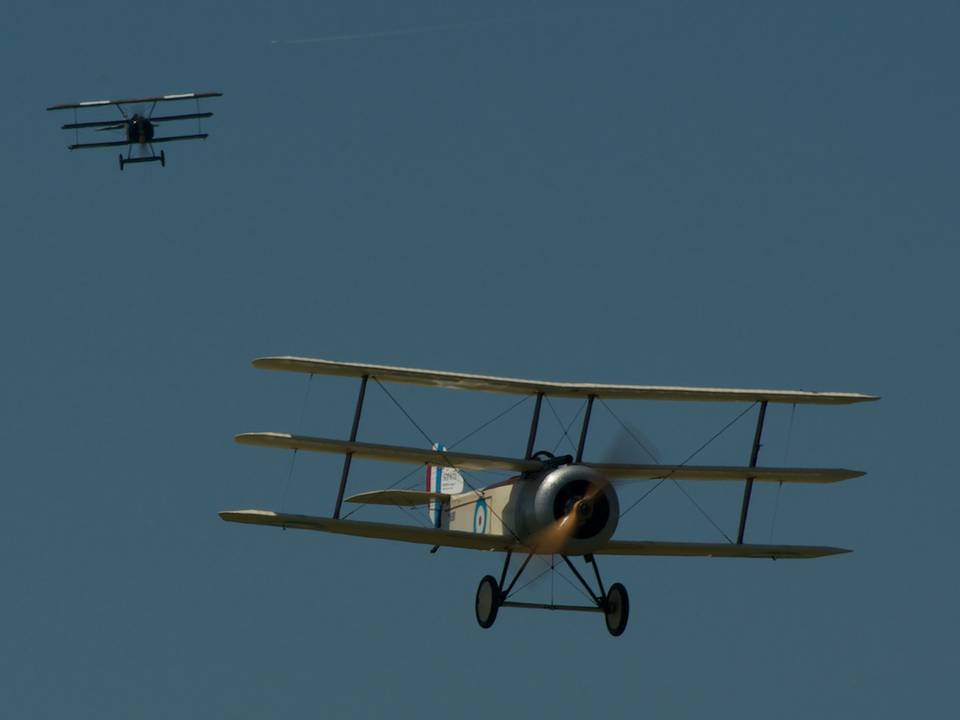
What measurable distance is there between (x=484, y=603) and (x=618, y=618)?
77.8 inches

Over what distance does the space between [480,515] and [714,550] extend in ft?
11.8

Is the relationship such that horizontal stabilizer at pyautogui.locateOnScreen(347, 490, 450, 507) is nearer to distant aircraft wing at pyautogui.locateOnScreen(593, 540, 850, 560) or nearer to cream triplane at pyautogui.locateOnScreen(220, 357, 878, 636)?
cream triplane at pyautogui.locateOnScreen(220, 357, 878, 636)

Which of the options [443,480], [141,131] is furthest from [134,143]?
[443,480]

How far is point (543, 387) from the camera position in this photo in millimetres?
29938

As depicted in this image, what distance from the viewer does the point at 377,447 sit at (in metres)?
28.4

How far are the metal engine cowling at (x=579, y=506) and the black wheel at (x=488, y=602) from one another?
3.84 ft

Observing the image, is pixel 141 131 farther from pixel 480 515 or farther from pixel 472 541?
pixel 472 541

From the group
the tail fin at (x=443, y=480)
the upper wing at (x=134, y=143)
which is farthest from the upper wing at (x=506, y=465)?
the upper wing at (x=134, y=143)

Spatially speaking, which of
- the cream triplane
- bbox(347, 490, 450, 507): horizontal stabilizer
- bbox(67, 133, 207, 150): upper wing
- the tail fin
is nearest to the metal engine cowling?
the cream triplane

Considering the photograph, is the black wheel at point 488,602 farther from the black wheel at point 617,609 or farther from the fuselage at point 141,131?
the fuselage at point 141,131

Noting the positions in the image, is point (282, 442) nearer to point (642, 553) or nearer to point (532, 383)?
point (532, 383)

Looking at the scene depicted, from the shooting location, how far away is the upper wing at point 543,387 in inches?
1136

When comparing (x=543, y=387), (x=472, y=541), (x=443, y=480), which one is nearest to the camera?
(x=472, y=541)

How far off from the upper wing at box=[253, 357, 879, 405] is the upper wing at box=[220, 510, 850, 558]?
215cm
